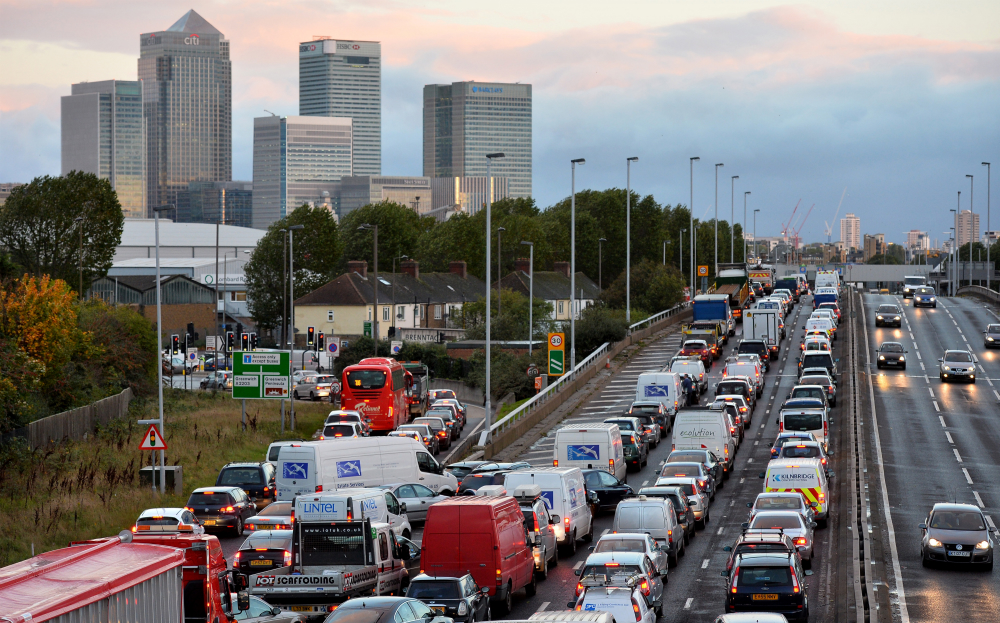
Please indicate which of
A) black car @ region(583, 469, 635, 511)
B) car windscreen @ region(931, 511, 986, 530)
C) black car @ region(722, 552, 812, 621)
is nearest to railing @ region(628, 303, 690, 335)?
black car @ region(583, 469, 635, 511)

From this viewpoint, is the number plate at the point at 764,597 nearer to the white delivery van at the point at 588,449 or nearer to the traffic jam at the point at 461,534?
the traffic jam at the point at 461,534

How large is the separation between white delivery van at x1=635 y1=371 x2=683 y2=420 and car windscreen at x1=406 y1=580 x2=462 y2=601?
99.3ft

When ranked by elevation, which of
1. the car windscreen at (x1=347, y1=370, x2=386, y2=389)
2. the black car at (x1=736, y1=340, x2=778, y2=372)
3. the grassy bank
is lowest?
the grassy bank

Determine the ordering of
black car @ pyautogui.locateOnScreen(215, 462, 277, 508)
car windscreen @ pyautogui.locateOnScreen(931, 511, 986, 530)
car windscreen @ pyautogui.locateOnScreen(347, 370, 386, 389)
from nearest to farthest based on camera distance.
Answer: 1. car windscreen @ pyautogui.locateOnScreen(931, 511, 986, 530)
2. black car @ pyautogui.locateOnScreen(215, 462, 277, 508)
3. car windscreen @ pyautogui.locateOnScreen(347, 370, 386, 389)

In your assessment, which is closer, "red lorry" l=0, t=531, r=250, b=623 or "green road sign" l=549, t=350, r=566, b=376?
"red lorry" l=0, t=531, r=250, b=623

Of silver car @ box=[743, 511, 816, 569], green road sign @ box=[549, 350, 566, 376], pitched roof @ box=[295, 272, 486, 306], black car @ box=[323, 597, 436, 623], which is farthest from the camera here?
pitched roof @ box=[295, 272, 486, 306]

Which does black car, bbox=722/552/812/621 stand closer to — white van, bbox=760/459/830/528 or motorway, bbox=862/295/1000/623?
motorway, bbox=862/295/1000/623

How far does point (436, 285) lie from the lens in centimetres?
11656

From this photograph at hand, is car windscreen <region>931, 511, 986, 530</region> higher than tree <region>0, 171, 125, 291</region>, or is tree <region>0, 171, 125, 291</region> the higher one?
tree <region>0, 171, 125, 291</region>

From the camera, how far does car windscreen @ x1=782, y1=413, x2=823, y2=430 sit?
41.8 meters

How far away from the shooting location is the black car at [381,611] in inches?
658

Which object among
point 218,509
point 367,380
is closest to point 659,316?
point 367,380

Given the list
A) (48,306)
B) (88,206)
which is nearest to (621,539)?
(48,306)

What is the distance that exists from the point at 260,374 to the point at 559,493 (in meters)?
23.0
